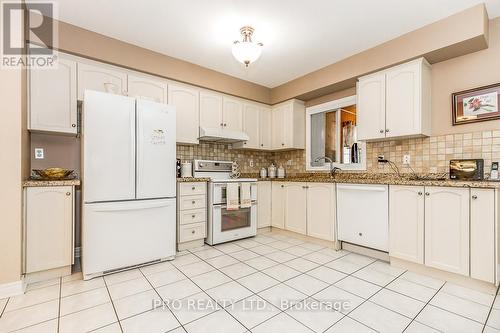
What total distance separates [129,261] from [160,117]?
1570 millimetres

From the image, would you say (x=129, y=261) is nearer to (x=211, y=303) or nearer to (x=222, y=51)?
(x=211, y=303)

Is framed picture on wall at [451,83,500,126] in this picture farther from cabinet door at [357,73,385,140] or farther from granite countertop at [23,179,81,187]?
granite countertop at [23,179,81,187]

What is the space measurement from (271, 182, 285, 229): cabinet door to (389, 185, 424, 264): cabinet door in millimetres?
1636

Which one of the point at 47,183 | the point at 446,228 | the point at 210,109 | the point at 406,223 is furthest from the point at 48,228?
the point at 446,228

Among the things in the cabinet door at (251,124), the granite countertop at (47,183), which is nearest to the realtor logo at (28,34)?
the granite countertop at (47,183)

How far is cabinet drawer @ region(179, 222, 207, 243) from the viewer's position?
314 centimetres

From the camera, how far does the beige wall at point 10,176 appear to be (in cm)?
197

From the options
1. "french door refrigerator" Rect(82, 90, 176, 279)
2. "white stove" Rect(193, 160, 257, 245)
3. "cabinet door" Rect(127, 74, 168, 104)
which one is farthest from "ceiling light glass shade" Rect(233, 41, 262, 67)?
"white stove" Rect(193, 160, 257, 245)

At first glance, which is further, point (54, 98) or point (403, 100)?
point (403, 100)

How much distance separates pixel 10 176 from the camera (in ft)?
6.58

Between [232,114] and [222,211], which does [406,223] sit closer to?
[222,211]

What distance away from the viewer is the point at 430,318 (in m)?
1.69

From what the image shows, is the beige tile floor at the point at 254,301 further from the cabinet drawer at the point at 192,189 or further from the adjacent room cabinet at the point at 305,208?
the cabinet drawer at the point at 192,189

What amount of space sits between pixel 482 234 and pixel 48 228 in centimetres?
385
